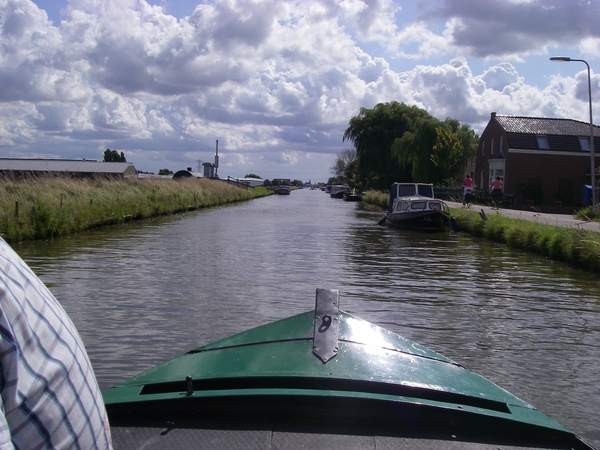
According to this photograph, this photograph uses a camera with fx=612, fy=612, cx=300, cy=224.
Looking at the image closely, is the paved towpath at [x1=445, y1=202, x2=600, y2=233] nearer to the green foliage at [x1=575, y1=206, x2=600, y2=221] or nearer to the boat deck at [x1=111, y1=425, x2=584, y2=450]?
the green foliage at [x1=575, y1=206, x2=600, y2=221]

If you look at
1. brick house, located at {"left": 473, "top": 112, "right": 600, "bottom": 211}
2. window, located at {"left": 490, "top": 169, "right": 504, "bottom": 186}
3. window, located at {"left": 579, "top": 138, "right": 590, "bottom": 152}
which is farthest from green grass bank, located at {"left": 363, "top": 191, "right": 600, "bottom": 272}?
window, located at {"left": 579, "top": 138, "right": 590, "bottom": 152}

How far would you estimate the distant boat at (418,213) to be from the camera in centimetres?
2577

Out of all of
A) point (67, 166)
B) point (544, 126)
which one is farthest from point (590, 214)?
point (67, 166)

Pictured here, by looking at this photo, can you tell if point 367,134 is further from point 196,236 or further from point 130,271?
point 130,271

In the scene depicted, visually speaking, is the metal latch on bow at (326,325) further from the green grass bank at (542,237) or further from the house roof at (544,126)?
the house roof at (544,126)

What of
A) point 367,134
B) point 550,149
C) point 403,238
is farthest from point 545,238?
point 367,134

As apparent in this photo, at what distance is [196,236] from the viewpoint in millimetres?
21484

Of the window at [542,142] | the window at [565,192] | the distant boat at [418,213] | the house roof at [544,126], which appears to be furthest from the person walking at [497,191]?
the house roof at [544,126]

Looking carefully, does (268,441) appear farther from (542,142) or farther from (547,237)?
(542,142)

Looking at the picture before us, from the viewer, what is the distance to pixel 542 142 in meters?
Answer: 43.1

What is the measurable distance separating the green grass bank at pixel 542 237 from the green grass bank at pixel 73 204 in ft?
44.9

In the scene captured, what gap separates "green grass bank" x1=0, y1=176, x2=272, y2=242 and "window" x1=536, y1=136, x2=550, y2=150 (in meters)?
24.6

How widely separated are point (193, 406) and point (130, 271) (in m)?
10.8

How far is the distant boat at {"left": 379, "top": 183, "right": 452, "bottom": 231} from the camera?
2577cm
